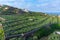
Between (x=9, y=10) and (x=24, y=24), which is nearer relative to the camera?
(x=9, y=10)

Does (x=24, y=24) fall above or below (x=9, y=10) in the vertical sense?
below

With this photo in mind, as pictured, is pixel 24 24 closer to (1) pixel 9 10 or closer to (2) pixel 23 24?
(2) pixel 23 24

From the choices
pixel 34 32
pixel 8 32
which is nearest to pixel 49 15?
pixel 34 32

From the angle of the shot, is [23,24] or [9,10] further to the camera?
[23,24]

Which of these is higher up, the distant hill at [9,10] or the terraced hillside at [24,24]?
the distant hill at [9,10]

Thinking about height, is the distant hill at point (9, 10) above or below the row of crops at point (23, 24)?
above

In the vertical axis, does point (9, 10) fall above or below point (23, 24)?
above

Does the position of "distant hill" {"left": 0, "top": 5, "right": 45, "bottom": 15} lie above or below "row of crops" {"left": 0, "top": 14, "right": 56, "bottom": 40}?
above

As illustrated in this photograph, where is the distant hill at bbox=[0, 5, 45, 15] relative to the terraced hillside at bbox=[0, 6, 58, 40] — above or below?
above

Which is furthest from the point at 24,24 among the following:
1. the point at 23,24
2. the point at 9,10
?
the point at 9,10
